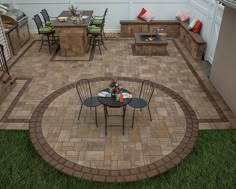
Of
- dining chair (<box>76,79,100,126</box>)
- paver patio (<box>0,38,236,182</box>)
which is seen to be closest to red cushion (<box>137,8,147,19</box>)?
paver patio (<box>0,38,236,182</box>)

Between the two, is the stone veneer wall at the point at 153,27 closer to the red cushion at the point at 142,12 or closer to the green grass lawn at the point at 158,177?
the red cushion at the point at 142,12

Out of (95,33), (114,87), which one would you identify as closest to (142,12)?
(95,33)

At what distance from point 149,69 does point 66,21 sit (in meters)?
3.44

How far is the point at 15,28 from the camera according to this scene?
874 cm

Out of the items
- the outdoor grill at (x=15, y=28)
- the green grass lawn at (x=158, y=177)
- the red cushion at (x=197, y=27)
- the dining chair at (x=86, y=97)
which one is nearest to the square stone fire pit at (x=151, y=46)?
the red cushion at (x=197, y=27)

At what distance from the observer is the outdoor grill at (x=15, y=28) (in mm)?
8430

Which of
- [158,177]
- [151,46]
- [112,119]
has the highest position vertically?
[151,46]

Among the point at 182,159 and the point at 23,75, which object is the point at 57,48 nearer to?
the point at 23,75

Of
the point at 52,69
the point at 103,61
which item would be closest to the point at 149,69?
the point at 103,61

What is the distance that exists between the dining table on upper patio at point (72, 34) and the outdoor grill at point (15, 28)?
1591 mm

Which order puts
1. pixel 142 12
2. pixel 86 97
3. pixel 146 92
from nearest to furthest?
pixel 86 97
pixel 146 92
pixel 142 12

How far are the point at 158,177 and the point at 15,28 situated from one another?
24.7 ft

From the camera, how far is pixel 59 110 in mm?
5703

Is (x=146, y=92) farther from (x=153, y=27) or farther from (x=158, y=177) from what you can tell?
(x=153, y=27)
